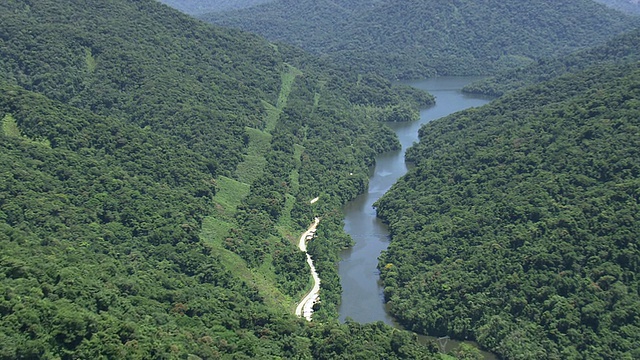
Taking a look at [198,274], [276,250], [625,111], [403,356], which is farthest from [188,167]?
[625,111]

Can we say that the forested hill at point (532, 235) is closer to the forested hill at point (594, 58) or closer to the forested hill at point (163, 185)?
the forested hill at point (163, 185)

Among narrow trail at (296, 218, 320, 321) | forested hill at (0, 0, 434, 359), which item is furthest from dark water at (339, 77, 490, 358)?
narrow trail at (296, 218, 320, 321)

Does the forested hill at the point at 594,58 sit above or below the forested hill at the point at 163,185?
above

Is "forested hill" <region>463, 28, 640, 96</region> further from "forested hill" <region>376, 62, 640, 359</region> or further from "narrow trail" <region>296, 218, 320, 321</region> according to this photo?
"narrow trail" <region>296, 218, 320, 321</region>

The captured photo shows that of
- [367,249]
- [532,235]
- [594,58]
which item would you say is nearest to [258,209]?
[367,249]

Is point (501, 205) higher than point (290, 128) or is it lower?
higher

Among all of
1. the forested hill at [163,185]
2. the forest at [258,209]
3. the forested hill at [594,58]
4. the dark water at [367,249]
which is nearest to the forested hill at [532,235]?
the forest at [258,209]

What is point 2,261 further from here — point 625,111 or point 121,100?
point 625,111
